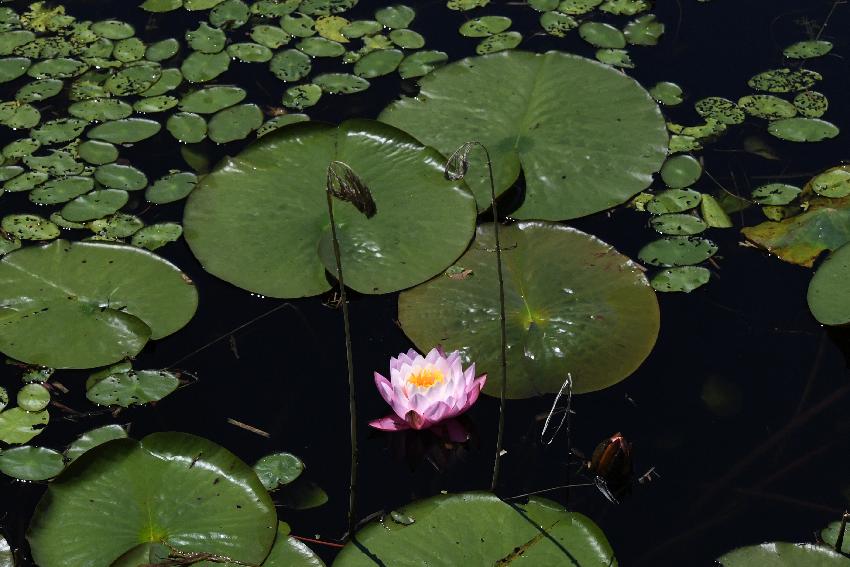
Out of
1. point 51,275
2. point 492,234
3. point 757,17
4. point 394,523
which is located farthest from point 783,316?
point 51,275

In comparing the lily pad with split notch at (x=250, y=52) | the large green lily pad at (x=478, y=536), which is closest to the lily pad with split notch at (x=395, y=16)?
the lily pad with split notch at (x=250, y=52)

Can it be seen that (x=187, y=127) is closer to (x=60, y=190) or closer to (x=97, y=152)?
(x=97, y=152)

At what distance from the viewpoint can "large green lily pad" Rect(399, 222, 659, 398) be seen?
3039 millimetres

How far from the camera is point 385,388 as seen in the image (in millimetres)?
2900

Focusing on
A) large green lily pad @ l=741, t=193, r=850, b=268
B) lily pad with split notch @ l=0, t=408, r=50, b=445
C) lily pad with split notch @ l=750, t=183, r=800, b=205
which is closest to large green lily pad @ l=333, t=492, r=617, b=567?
lily pad with split notch @ l=0, t=408, r=50, b=445

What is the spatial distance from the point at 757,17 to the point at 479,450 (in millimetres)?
2714

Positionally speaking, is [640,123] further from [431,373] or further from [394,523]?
[394,523]

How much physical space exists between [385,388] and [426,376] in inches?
4.9

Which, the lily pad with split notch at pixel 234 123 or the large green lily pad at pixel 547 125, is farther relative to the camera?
the lily pad with split notch at pixel 234 123

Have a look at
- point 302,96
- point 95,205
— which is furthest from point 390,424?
point 302,96

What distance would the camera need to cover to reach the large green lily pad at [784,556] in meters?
2.48

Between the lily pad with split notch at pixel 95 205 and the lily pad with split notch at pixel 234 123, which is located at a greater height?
the lily pad with split notch at pixel 234 123

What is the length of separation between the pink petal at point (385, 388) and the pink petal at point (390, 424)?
6 centimetres

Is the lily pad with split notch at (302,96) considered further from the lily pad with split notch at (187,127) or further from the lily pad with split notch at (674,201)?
the lily pad with split notch at (674,201)
